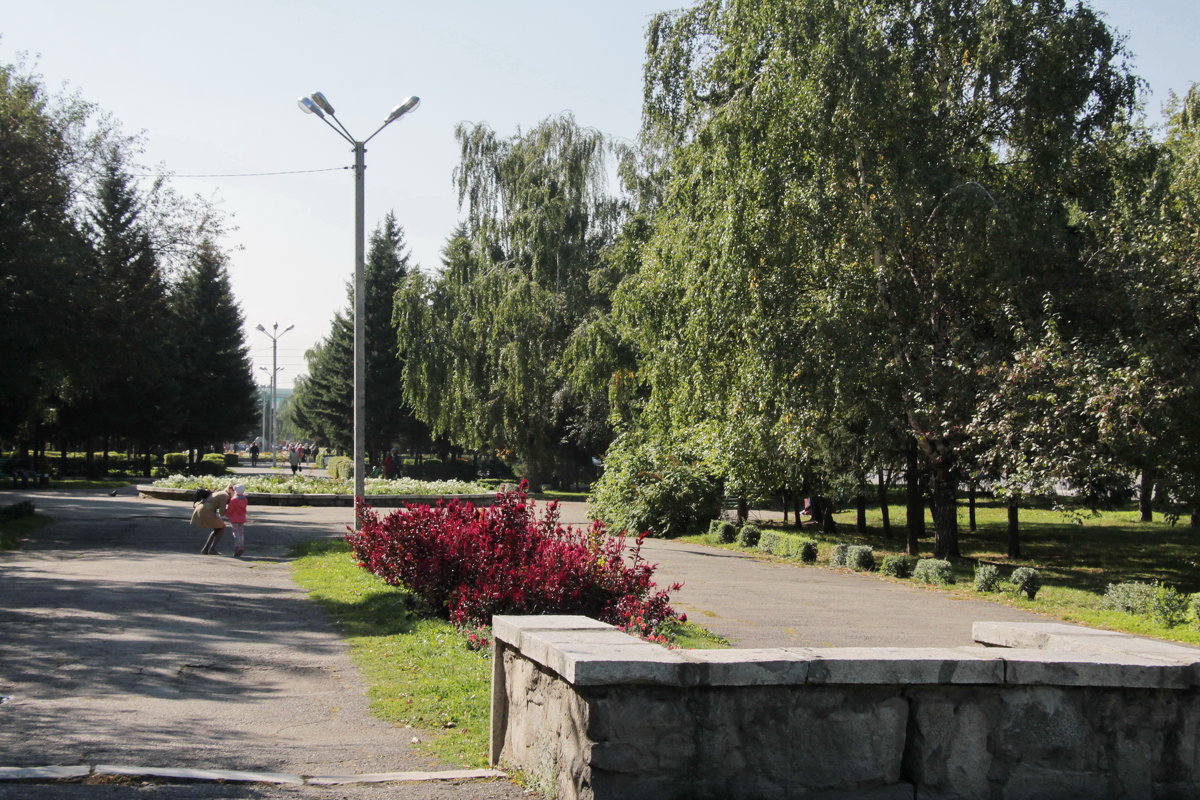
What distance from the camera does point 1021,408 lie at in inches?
653

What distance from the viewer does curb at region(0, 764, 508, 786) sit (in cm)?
514

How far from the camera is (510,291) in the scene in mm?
38875

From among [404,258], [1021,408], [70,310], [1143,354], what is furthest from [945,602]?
[404,258]

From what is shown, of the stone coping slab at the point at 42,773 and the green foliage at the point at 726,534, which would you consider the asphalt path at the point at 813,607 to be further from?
the stone coping slab at the point at 42,773

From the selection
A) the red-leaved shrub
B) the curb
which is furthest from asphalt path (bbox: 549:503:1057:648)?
the curb

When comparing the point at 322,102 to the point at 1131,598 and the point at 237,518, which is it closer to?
the point at 237,518

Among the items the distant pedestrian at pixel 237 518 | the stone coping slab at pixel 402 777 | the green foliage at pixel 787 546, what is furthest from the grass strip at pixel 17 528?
the stone coping slab at pixel 402 777

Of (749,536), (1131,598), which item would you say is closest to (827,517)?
(749,536)

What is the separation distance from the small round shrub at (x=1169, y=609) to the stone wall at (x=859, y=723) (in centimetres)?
944

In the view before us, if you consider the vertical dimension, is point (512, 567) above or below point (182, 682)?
above

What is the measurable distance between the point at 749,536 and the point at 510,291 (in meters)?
17.6

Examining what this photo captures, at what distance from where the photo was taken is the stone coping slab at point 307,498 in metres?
31.8

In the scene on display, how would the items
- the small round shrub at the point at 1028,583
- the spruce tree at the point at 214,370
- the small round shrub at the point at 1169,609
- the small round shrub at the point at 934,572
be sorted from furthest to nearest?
the spruce tree at the point at 214,370, the small round shrub at the point at 934,572, the small round shrub at the point at 1028,583, the small round shrub at the point at 1169,609

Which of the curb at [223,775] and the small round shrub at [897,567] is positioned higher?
the curb at [223,775]
